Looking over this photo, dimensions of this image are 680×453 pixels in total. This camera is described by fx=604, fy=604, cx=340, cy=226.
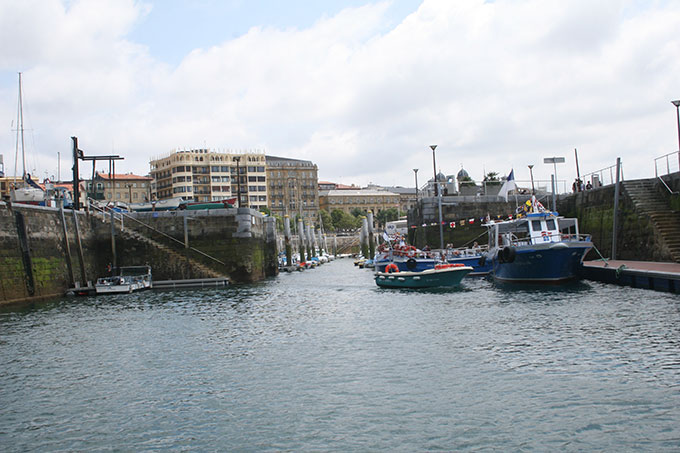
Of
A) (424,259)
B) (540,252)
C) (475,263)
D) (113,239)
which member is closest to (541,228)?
(540,252)

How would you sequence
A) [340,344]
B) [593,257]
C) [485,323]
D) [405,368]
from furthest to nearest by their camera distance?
[593,257]
[485,323]
[340,344]
[405,368]

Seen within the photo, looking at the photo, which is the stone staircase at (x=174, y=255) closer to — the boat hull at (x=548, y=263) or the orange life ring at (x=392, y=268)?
the orange life ring at (x=392, y=268)

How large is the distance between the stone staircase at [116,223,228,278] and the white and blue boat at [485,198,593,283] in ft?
63.9

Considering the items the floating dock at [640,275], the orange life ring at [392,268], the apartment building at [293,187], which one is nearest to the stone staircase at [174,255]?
the orange life ring at [392,268]

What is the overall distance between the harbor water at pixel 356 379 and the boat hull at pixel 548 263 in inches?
243

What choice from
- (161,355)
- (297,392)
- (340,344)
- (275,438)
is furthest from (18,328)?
(275,438)

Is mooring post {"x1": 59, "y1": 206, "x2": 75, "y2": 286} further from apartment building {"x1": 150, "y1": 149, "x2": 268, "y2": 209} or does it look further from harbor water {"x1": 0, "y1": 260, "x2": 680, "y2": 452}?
Result: apartment building {"x1": 150, "y1": 149, "x2": 268, "y2": 209}

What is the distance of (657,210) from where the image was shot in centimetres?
3366

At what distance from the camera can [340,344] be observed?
18.7m

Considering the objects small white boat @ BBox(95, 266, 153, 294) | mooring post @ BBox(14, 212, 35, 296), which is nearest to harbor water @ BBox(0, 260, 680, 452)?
mooring post @ BBox(14, 212, 35, 296)

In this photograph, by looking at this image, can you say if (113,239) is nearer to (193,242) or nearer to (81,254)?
(81,254)

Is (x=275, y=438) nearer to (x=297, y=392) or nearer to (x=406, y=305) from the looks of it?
(x=297, y=392)

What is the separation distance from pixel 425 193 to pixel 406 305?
5024 centimetres

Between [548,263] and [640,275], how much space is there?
18.5ft
